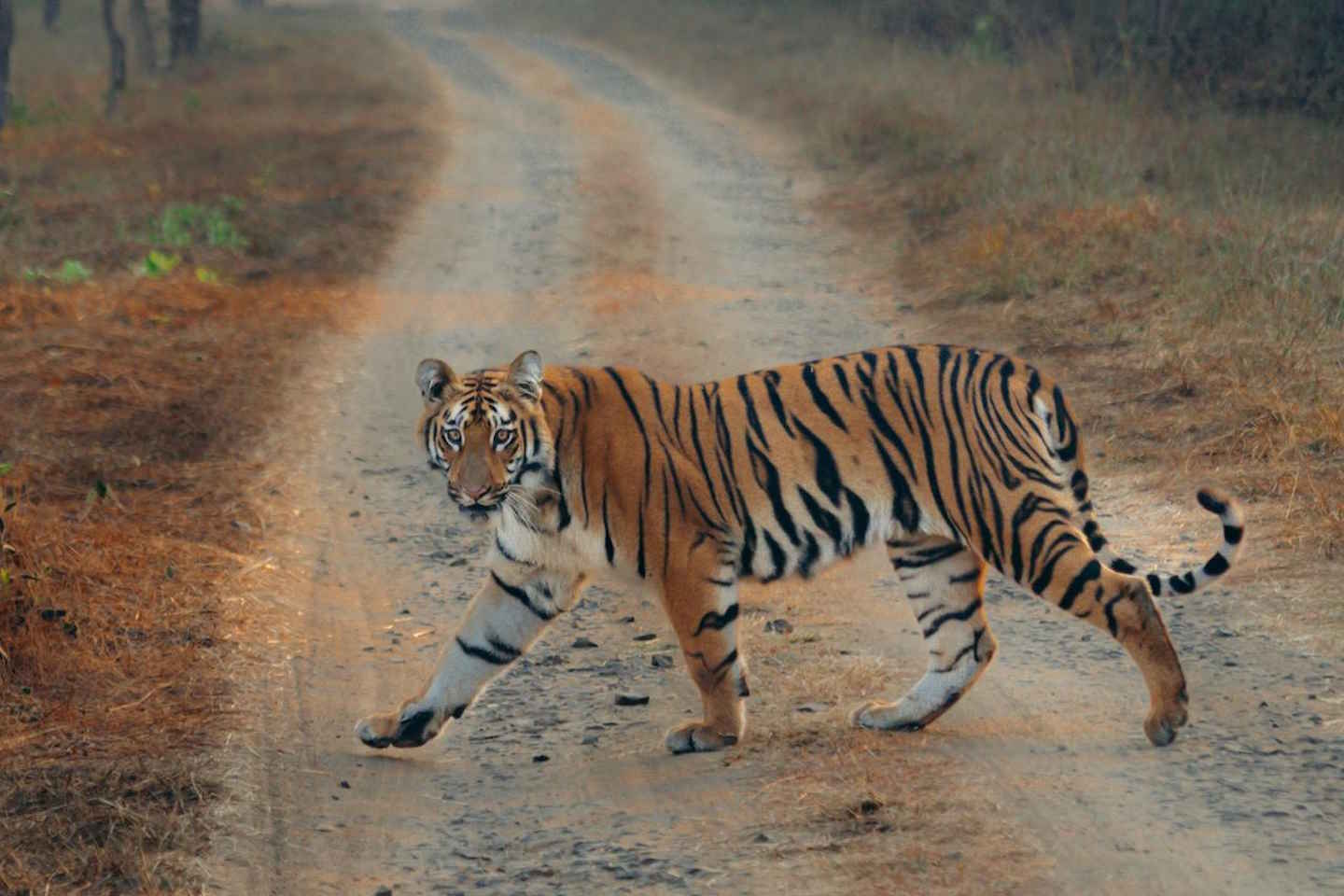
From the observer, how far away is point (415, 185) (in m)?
16.9

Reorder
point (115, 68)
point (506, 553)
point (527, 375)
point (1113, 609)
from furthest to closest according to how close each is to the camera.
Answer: point (115, 68)
point (506, 553)
point (527, 375)
point (1113, 609)

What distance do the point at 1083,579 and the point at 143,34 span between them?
25626 millimetres

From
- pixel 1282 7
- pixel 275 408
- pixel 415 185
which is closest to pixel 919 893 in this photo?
pixel 275 408

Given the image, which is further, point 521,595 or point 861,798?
point 521,595

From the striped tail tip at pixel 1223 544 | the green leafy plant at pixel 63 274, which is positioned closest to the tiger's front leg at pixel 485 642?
the striped tail tip at pixel 1223 544

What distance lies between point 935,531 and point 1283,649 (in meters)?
1.43

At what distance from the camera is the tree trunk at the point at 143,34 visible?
88.0 feet

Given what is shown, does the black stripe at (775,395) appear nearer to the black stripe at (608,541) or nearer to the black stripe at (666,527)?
the black stripe at (666,527)

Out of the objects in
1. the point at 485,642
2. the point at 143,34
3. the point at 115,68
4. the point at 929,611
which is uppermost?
the point at 929,611

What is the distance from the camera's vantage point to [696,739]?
16.9 feet

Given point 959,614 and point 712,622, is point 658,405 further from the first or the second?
point 959,614

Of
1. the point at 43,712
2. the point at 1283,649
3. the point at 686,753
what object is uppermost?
the point at 1283,649

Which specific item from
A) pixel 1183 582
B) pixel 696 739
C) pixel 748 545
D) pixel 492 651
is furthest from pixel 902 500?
pixel 492 651

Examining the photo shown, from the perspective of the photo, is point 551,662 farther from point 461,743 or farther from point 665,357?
point 665,357
